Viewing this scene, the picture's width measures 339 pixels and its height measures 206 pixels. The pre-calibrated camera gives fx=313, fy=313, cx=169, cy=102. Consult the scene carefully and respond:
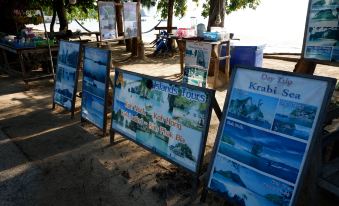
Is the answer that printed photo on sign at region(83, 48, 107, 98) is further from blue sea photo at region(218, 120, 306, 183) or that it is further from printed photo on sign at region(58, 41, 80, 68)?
blue sea photo at region(218, 120, 306, 183)

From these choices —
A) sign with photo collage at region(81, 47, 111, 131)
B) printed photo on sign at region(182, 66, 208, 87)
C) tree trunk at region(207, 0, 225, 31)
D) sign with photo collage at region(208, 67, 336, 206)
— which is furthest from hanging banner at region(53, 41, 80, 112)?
tree trunk at region(207, 0, 225, 31)

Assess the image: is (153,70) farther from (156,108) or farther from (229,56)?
(156,108)

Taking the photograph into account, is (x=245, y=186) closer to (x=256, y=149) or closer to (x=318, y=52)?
(x=256, y=149)

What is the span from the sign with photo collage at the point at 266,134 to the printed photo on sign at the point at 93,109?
8.49 feet

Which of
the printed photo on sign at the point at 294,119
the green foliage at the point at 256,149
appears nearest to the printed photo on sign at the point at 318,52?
the printed photo on sign at the point at 294,119

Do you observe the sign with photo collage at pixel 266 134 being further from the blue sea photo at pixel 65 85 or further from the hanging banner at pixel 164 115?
the blue sea photo at pixel 65 85

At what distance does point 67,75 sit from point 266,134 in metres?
4.58

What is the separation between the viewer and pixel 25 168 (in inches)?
180

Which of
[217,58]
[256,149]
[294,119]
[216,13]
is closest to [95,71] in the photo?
[256,149]

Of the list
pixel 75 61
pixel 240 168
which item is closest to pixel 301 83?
pixel 240 168

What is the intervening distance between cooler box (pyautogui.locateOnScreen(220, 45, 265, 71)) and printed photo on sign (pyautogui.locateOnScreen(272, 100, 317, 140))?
7099 mm

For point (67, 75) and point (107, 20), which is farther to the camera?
point (107, 20)

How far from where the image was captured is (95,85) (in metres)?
5.53

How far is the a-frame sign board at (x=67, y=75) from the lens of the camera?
244 inches
